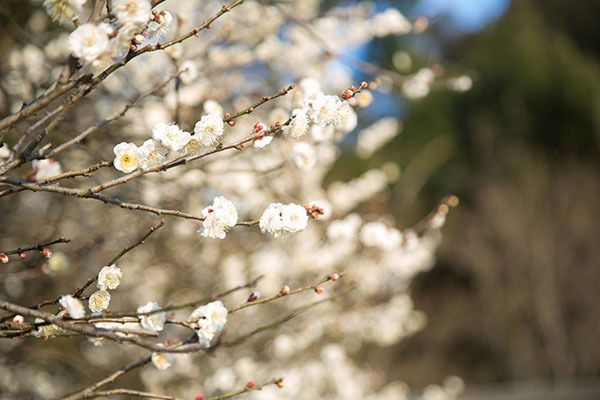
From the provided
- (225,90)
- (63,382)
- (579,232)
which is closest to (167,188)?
(225,90)

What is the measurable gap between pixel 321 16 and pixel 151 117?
127 centimetres

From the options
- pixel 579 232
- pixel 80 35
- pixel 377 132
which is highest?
pixel 80 35

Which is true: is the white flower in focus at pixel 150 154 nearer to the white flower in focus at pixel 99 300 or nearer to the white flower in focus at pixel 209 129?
the white flower in focus at pixel 209 129

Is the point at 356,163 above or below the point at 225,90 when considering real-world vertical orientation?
below

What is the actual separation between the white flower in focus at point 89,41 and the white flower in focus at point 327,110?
56 cm

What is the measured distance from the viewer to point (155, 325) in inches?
57.0

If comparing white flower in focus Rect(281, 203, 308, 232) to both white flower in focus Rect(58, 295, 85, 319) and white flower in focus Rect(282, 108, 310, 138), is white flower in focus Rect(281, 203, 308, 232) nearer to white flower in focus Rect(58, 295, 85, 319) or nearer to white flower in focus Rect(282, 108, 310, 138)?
white flower in focus Rect(282, 108, 310, 138)

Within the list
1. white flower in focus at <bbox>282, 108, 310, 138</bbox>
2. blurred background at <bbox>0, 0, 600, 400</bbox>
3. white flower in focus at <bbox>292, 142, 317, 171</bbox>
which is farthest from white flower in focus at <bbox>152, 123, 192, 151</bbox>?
blurred background at <bbox>0, 0, 600, 400</bbox>

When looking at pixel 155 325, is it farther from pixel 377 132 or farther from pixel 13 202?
pixel 377 132

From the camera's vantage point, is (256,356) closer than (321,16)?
No

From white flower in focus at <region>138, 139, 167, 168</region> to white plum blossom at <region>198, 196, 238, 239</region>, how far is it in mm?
184

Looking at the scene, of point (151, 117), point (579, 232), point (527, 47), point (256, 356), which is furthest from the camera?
point (527, 47)

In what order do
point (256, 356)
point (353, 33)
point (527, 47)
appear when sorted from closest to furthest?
point (256, 356)
point (353, 33)
point (527, 47)

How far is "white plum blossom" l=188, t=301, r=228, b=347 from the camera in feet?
4.72
